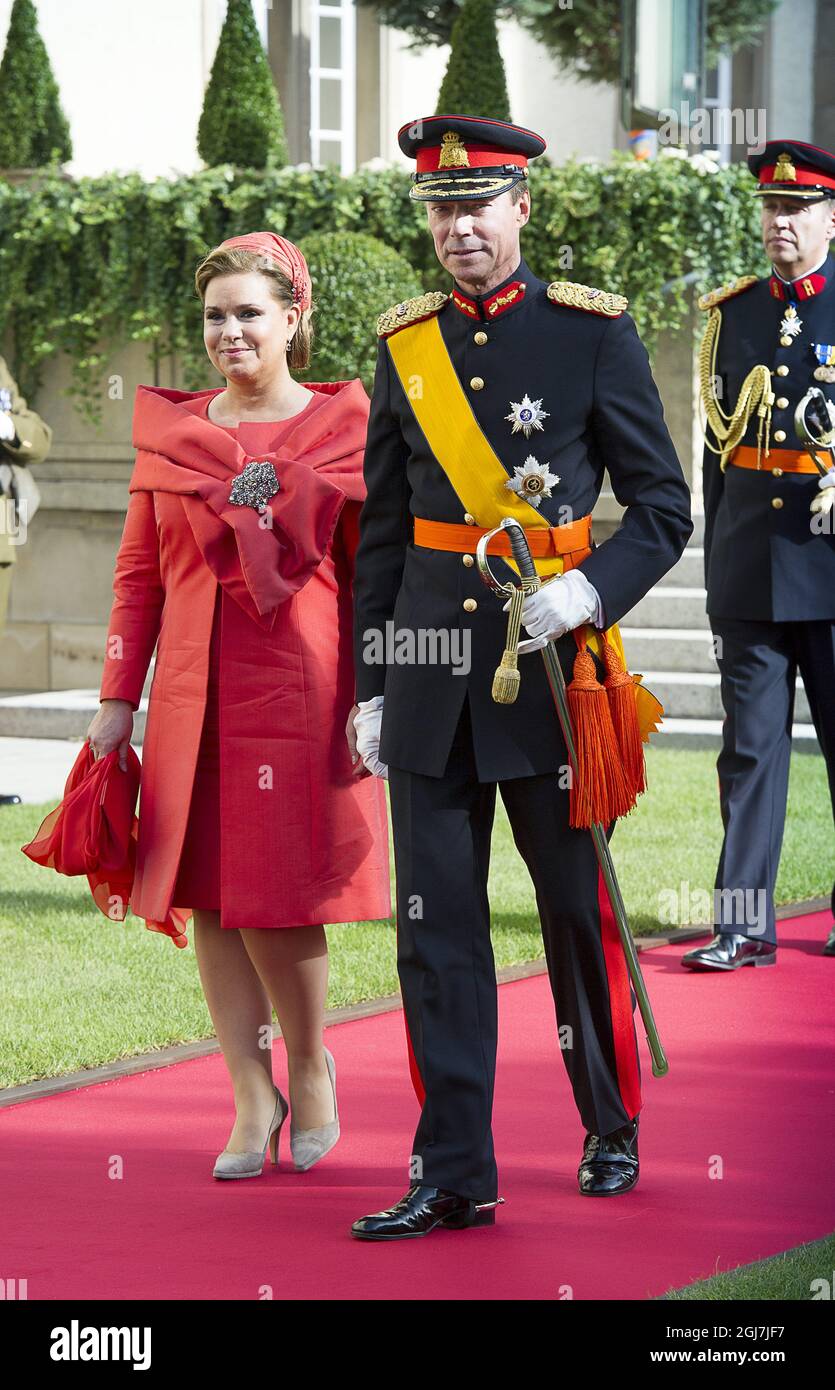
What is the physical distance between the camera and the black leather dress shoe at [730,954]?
6363mm

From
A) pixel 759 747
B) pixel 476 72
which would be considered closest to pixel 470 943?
pixel 759 747

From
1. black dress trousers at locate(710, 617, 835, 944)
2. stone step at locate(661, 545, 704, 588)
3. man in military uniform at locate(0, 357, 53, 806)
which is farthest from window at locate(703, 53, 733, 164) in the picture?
black dress trousers at locate(710, 617, 835, 944)

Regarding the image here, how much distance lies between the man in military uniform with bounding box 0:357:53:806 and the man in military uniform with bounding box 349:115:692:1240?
5.22 metres

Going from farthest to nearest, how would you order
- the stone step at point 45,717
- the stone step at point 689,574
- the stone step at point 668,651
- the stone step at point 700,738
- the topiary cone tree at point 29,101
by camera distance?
1. the topiary cone tree at point 29,101
2. the stone step at point 689,574
3. the stone step at point 668,651
4. the stone step at point 45,717
5. the stone step at point 700,738

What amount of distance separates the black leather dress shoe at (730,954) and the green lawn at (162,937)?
49 cm

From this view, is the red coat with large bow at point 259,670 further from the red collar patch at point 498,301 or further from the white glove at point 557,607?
the white glove at point 557,607

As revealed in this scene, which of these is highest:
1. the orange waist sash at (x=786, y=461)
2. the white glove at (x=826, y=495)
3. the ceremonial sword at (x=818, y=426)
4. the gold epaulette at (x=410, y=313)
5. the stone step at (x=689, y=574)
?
the gold epaulette at (x=410, y=313)

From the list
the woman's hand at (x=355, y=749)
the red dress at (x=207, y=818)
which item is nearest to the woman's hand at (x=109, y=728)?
the red dress at (x=207, y=818)

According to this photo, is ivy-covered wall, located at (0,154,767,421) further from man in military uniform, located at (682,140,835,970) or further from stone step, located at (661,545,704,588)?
man in military uniform, located at (682,140,835,970)

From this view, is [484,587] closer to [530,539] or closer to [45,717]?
[530,539]

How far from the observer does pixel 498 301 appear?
13.4ft

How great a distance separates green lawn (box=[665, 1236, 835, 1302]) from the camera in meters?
3.60

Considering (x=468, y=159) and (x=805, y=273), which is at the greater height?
(x=468, y=159)

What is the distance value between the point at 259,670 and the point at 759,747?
247 cm
